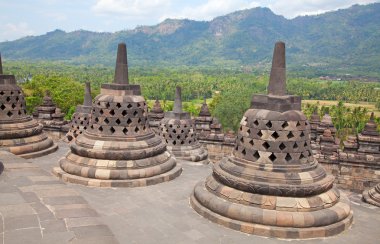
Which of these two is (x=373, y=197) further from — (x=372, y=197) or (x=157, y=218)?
(x=157, y=218)

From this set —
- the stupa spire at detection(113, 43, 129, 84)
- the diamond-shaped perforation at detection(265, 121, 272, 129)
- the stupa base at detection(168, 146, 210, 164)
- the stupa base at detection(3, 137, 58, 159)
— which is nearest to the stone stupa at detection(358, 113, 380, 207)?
the stupa base at detection(168, 146, 210, 164)

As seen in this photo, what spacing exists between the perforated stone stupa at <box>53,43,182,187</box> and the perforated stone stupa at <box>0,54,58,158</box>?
7.47 ft

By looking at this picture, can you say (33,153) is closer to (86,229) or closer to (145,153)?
(145,153)

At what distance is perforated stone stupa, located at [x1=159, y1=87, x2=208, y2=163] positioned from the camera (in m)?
14.6

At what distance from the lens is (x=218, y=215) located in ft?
24.2

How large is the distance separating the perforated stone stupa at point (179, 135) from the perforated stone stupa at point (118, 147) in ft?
13.4

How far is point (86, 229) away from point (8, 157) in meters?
5.45

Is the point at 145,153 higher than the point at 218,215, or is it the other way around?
the point at 145,153

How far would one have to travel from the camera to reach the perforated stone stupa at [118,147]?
954cm

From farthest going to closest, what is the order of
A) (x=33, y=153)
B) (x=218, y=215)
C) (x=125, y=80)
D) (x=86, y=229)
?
(x=33, y=153) < (x=125, y=80) < (x=218, y=215) < (x=86, y=229)

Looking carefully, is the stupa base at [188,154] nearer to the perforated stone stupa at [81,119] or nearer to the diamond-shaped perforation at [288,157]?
the perforated stone stupa at [81,119]

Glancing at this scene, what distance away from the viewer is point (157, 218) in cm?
761

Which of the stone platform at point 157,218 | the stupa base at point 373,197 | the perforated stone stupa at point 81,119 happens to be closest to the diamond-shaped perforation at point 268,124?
the stone platform at point 157,218

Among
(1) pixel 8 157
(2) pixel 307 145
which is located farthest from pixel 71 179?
(2) pixel 307 145
